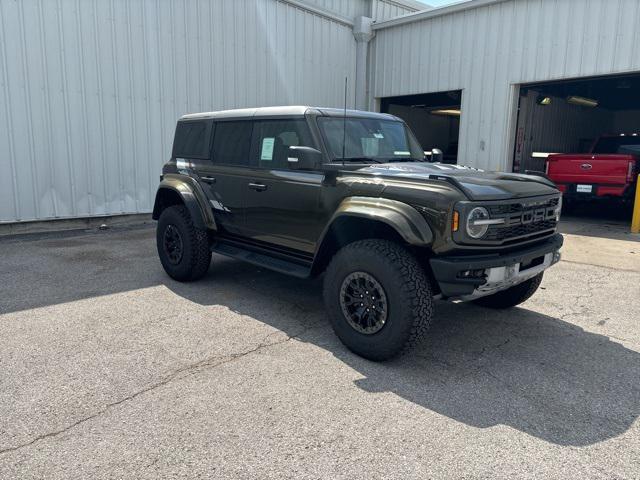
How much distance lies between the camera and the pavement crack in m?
2.52

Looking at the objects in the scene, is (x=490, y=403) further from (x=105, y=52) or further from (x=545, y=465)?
(x=105, y=52)

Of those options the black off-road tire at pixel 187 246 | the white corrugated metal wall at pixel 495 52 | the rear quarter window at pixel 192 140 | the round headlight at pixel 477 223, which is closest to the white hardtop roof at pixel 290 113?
the rear quarter window at pixel 192 140

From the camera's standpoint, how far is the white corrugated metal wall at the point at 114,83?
7.95 meters

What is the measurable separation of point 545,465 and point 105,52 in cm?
939

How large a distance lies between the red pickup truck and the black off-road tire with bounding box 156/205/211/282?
850 centimetres

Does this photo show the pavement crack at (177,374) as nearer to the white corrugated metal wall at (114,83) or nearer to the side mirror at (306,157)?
the side mirror at (306,157)

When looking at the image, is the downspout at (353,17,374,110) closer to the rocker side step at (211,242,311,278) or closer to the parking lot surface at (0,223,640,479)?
the rocker side step at (211,242,311,278)

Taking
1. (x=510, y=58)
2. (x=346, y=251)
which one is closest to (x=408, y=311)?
(x=346, y=251)

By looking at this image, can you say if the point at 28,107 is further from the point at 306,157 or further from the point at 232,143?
the point at 306,157

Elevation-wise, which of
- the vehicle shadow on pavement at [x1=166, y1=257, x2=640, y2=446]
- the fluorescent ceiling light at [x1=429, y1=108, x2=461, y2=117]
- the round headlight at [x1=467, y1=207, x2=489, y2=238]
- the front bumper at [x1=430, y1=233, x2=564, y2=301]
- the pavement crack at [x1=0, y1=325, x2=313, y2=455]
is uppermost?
the fluorescent ceiling light at [x1=429, y1=108, x2=461, y2=117]

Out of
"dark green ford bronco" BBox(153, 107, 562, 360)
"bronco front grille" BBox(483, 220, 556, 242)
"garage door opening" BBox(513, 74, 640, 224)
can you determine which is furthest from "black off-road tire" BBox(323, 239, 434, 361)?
"garage door opening" BBox(513, 74, 640, 224)

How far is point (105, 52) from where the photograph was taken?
29.0 feet

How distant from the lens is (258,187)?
4.55 m

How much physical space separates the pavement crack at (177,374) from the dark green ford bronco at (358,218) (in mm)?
553
